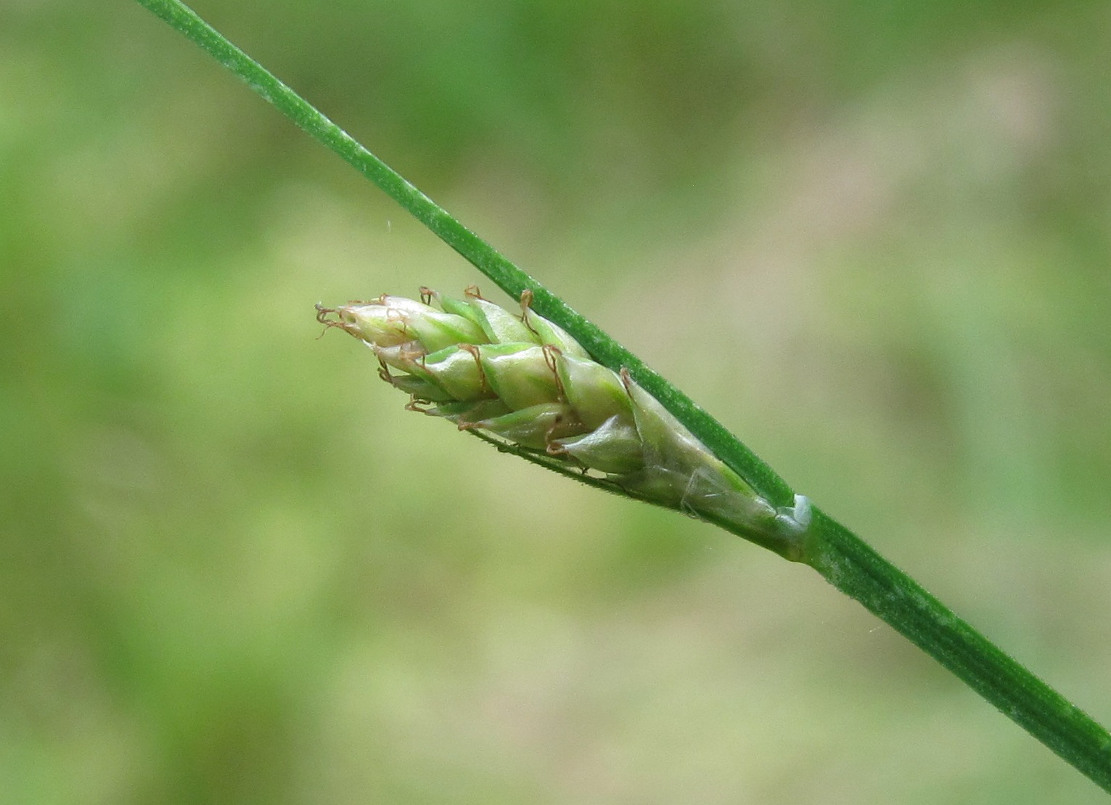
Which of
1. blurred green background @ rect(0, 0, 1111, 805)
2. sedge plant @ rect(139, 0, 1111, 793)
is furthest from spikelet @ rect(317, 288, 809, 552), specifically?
blurred green background @ rect(0, 0, 1111, 805)

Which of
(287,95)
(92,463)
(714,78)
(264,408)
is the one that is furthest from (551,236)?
(287,95)

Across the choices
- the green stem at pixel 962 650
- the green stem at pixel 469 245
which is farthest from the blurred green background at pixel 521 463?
the green stem at pixel 469 245

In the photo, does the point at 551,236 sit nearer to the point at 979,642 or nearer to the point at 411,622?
the point at 411,622

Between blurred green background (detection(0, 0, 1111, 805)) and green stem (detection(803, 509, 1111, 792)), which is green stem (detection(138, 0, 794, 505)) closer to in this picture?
green stem (detection(803, 509, 1111, 792))

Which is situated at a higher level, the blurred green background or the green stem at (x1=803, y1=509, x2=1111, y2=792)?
the blurred green background

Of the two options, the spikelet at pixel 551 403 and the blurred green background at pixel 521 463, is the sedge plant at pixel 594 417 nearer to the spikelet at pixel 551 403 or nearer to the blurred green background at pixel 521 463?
the spikelet at pixel 551 403

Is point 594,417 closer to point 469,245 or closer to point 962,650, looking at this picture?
point 469,245

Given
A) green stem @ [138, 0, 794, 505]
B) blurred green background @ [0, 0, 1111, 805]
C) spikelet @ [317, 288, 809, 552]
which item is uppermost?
blurred green background @ [0, 0, 1111, 805]
